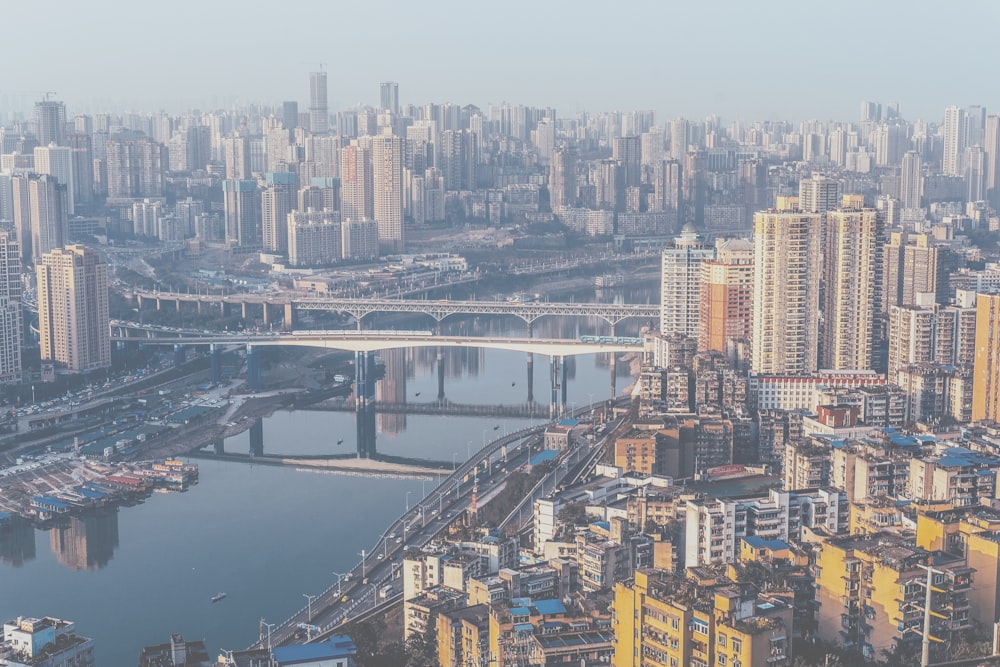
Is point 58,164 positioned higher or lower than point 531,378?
higher

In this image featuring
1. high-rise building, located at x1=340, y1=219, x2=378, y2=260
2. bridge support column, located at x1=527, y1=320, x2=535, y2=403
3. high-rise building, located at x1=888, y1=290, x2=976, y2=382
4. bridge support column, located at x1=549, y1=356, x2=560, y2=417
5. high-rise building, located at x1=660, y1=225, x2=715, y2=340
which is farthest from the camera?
high-rise building, located at x1=340, y1=219, x2=378, y2=260

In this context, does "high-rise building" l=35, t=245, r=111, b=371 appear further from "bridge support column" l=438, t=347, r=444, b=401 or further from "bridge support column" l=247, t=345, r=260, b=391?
"bridge support column" l=438, t=347, r=444, b=401

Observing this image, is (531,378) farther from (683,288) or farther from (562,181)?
(562,181)

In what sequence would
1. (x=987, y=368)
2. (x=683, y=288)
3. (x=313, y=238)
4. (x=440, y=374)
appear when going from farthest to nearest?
1. (x=313, y=238)
2. (x=440, y=374)
3. (x=683, y=288)
4. (x=987, y=368)

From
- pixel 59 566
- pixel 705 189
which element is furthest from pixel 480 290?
pixel 59 566

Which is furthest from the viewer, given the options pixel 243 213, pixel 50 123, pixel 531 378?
pixel 50 123

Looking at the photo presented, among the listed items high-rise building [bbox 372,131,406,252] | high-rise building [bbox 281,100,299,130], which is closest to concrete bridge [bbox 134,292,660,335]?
high-rise building [bbox 372,131,406,252]

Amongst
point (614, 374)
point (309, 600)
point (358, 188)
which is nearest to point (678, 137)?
point (358, 188)

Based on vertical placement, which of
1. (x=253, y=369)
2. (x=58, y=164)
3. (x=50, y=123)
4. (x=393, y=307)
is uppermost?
(x=50, y=123)
